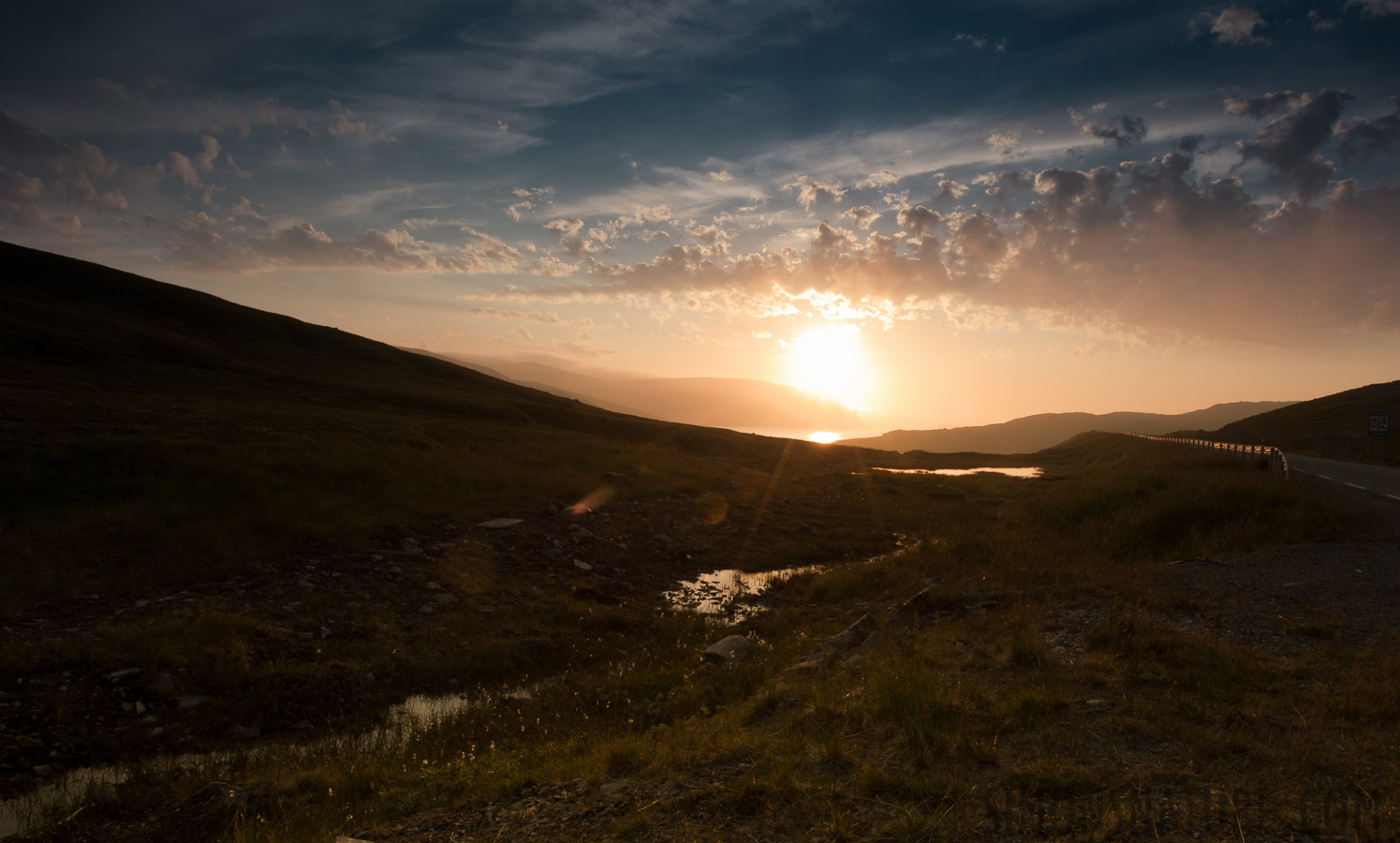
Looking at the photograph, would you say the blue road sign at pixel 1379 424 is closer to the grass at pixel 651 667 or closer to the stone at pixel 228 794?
the grass at pixel 651 667

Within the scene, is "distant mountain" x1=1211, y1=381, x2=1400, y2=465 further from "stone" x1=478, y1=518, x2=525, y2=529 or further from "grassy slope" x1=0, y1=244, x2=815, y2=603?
"stone" x1=478, y1=518, x2=525, y2=529

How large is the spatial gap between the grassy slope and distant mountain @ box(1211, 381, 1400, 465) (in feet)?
178

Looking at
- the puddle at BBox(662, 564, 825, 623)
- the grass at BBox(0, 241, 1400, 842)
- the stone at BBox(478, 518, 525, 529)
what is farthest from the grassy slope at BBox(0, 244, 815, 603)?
the puddle at BBox(662, 564, 825, 623)

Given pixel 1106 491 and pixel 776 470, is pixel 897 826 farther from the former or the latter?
pixel 776 470

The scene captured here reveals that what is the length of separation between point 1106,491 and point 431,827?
2442cm

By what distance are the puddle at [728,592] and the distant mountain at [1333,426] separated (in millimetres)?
52072

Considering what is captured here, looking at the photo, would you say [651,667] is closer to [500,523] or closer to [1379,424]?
[500,523]

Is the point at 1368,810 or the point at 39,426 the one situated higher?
the point at 39,426

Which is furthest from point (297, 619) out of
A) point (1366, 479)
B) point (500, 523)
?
point (1366, 479)

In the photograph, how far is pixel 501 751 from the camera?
8281 mm

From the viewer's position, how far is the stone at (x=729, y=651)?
38.8ft

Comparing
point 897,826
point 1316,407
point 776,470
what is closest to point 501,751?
point 897,826

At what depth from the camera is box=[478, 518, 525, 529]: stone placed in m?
20.2

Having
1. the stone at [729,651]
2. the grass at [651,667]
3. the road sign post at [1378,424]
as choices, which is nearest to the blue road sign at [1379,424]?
the road sign post at [1378,424]
